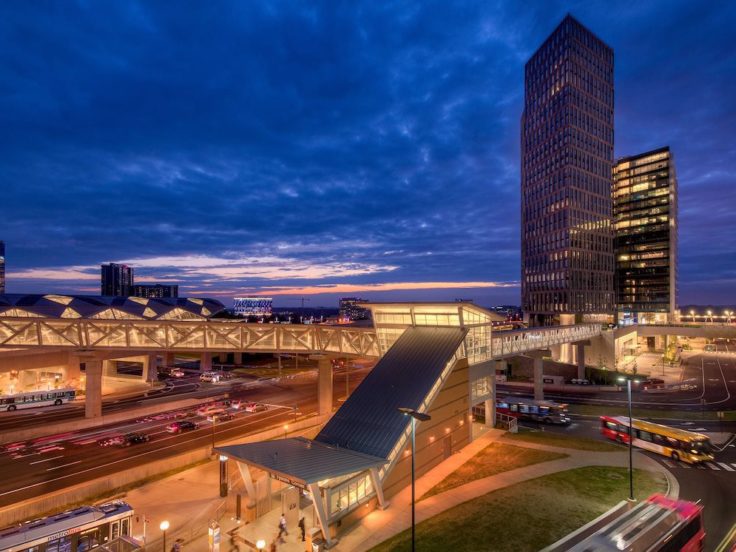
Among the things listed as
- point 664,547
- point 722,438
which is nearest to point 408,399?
point 664,547

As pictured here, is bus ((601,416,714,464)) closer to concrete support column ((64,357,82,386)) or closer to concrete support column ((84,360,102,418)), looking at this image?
concrete support column ((84,360,102,418))

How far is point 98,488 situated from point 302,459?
58.0ft

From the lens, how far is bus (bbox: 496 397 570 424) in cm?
5188

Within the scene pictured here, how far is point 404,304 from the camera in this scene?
42594mm

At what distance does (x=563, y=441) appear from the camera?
A: 138 feet

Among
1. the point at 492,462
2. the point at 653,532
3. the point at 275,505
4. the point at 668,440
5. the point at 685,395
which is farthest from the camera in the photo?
the point at 685,395

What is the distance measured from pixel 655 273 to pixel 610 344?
3101 inches

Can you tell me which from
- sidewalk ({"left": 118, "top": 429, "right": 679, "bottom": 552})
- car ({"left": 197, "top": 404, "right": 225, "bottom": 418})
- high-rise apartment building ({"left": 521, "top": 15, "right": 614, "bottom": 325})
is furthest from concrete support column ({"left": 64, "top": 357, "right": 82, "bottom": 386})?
high-rise apartment building ({"left": 521, "top": 15, "right": 614, "bottom": 325})

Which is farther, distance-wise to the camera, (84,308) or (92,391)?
(84,308)

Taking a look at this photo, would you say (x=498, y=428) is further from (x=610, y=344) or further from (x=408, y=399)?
(x=610, y=344)

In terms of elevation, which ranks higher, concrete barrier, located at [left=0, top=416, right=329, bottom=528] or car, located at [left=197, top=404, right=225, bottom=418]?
concrete barrier, located at [left=0, top=416, right=329, bottom=528]

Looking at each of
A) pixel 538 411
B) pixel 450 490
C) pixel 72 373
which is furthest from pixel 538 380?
pixel 72 373

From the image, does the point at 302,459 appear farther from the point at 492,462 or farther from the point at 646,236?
the point at 646,236

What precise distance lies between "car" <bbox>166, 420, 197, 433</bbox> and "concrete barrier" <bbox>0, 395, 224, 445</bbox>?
31.6 ft
